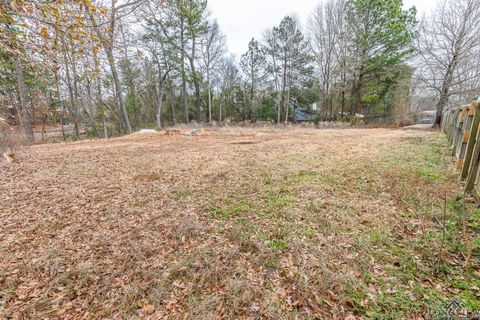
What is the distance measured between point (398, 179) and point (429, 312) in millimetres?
2281

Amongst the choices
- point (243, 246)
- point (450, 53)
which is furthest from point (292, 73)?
point (243, 246)

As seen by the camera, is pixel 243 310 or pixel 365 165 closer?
Result: pixel 243 310

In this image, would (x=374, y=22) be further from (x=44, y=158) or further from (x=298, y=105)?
(x=44, y=158)

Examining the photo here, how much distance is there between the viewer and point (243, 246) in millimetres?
1930

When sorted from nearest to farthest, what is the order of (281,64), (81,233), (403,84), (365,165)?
(81,233), (365,165), (403,84), (281,64)

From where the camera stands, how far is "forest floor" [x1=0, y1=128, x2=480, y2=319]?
54.4 inches

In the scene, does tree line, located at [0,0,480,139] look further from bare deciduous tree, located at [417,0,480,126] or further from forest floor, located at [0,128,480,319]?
forest floor, located at [0,128,480,319]

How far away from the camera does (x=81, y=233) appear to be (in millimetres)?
2209

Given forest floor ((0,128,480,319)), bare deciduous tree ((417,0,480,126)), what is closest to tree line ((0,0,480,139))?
bare deciduous tree ((417,0,480,126))

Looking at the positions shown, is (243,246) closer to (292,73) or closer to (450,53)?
(450,53)

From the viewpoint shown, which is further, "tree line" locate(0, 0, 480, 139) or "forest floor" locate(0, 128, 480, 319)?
"tree line" locate(0, 0, 480, 139)

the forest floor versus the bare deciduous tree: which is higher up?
the bare deciduous tree

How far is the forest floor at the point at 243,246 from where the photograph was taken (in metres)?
1.38

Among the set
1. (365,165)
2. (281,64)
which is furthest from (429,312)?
(281,64)
